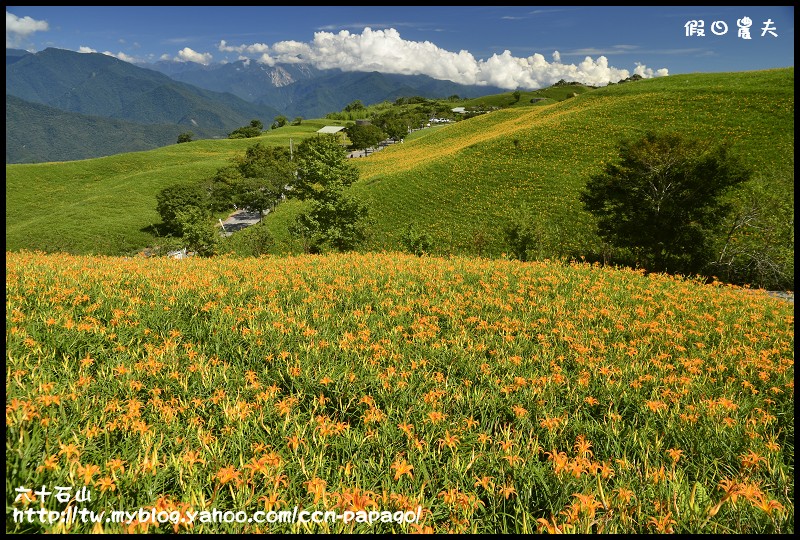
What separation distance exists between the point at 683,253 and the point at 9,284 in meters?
22.9

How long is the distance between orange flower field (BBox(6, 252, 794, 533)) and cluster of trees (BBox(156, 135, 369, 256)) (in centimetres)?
1896

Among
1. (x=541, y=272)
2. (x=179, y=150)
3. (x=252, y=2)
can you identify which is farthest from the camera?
(x=179, y=150)

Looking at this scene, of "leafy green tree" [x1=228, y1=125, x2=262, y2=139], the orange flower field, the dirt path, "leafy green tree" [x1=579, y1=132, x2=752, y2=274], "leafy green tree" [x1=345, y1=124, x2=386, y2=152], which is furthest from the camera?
"leafy green tree" [x1=228, y1=125, x2=262, y2=139]

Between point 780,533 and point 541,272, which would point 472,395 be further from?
point 541,272

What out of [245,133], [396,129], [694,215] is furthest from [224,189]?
[245,133]

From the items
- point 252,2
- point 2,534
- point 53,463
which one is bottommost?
point 2,534

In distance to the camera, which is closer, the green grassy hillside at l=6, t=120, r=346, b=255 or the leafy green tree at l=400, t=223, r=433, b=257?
the leafy green tree at l=400, t=223, r=433, b=257

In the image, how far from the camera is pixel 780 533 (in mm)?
2453

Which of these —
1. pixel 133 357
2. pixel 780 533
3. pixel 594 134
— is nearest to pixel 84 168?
pixel 594 134

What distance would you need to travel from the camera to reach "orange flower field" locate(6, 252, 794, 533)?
2.50 metres

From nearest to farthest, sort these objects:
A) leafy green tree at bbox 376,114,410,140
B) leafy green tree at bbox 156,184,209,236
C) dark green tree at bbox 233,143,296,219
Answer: leafy green tree at bbox 156,184,209,236 < dark green tree at bbox 233,143,296,219 < leafy green tree at bbox 376,114,410,140

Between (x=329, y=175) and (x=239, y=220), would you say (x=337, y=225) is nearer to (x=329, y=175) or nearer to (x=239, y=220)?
(x=329, y=175)

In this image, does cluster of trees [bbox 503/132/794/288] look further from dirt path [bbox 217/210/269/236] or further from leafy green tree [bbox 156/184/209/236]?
leafy green tree [bbox 156/184/209/236]

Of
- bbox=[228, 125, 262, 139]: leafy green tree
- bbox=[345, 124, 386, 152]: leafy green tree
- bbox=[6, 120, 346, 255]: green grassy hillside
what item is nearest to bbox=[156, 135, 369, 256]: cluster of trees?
bbox=[6, 120, 346, 255]: green grassy hillside
